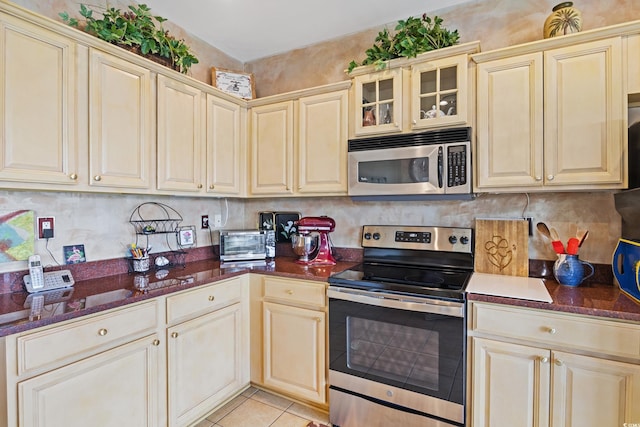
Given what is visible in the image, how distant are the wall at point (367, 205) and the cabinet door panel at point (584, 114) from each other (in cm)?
32

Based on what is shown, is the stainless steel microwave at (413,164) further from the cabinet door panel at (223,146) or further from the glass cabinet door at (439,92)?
the cabinet door panel at (223,146)

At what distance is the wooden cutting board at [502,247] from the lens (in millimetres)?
1950

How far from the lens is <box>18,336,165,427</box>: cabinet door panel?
1236 mm

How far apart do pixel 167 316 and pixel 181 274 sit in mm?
390

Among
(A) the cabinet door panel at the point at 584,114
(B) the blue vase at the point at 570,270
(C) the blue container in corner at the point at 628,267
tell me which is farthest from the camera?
(B) the blue vase at the point at 570,270

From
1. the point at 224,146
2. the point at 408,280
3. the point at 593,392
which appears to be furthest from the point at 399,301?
the point at 224,146

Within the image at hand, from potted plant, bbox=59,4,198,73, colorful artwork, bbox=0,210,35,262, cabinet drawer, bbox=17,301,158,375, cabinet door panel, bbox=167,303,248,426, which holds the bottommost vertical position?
cabinet door panel, bbox=167,303,248,426

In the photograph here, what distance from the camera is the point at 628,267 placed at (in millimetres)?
1542

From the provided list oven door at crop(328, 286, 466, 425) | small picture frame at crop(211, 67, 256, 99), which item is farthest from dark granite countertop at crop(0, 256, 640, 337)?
small picture frame at crop(211, 67, 256, 99)

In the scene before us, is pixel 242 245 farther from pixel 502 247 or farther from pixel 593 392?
pixel 593 392

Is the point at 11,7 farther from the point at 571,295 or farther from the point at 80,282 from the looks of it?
the point at 571,295

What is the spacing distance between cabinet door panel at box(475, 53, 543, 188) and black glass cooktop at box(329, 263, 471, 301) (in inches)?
23.0

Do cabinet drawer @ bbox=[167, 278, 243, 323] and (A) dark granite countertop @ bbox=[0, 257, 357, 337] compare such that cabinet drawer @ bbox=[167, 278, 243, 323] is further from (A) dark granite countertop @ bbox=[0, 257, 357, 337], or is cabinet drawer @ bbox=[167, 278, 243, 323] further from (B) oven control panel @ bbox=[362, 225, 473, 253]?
(B) oven control panel @ bbox=[362, 225, 473, 253]

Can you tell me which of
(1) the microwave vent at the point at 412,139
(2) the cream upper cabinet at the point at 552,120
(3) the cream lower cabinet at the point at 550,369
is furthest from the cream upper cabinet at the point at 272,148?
(3) the cream lower cabinet at the point at 550,369
